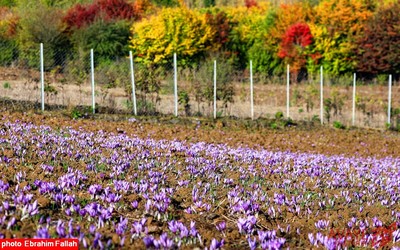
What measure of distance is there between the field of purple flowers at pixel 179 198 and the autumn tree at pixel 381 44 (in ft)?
86.9

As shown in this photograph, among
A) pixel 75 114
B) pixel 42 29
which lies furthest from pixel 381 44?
pixel 75 114

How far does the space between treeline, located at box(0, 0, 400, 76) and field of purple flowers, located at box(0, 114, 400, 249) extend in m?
23.9

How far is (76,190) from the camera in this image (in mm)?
3840

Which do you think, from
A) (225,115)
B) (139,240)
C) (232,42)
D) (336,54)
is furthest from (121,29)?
(139,240)

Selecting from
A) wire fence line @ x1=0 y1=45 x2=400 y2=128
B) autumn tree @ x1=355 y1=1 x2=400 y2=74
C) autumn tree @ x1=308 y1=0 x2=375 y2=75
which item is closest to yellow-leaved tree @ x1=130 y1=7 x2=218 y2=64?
autumn tree @ x1=308 y1=0 x2=375 y2=75

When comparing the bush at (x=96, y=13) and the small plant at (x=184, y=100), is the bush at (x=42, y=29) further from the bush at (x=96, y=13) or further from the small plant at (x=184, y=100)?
the small plant at (x=184, y=100)

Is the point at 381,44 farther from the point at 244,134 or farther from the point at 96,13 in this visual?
the point at 244,134

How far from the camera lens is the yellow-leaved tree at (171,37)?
1325 inches

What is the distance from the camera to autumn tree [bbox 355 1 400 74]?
104 ft

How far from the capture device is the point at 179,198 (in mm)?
4051

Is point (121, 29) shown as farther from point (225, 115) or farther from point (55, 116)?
point (55, 116)

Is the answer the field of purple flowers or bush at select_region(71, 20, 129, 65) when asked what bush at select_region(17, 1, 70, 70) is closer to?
bush at select_region(71, 20, 129, 65)

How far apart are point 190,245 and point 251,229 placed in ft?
2.13

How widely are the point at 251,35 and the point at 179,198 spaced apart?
114ft
